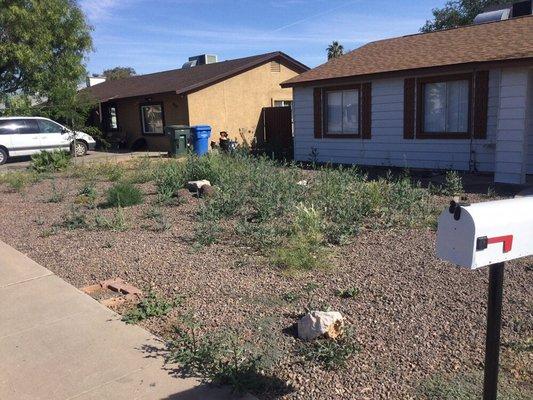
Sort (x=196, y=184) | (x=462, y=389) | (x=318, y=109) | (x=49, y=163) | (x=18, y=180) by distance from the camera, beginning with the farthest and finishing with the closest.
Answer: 1. (x=318, y=109)
2. (x=49, y=163)
3. (x=18, y=180)
4. (x=196, y=184)
5. (x=462, y=389)

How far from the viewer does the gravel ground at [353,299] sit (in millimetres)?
3566

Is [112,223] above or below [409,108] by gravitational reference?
below

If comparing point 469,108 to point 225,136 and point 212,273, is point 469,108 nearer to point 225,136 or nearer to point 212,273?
point 212,273

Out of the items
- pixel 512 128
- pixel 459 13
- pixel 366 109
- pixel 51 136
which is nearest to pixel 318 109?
pixel 366 109

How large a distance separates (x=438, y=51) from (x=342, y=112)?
315cm

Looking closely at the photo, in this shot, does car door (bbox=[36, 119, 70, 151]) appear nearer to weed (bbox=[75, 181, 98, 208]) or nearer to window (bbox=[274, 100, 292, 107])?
window (bbox=[274, 100, 292, 107])

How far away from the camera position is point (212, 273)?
5.64 metres

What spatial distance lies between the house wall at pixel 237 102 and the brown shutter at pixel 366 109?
8719mm

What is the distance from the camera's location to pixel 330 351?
370cm

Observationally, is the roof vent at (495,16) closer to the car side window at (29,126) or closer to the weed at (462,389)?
the weed at (462,389)

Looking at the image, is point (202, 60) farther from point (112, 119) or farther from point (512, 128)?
point (512, 128)

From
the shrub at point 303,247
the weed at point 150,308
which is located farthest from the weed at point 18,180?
the weed at point 150,308

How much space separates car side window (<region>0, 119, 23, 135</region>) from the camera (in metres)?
20.7

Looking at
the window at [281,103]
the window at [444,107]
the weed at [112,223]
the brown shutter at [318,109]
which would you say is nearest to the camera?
the weed at [112,223]
